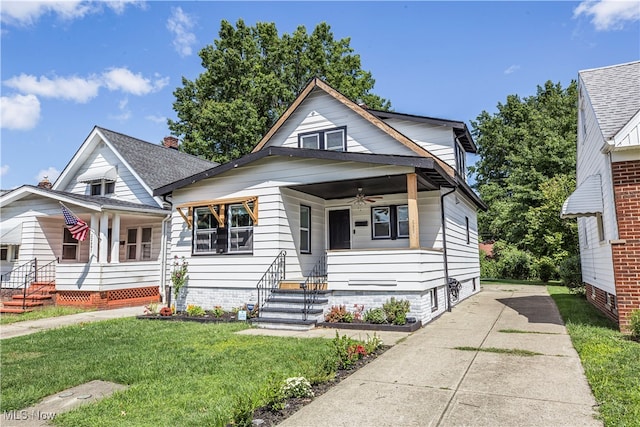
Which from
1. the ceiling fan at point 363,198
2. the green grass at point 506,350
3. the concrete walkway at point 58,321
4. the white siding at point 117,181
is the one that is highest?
the white siding at point 117,181

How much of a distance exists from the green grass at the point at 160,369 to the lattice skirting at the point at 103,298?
15.2 ft

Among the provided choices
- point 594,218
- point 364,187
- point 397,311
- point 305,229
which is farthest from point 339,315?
point 594,218

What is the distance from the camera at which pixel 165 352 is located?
278 inches

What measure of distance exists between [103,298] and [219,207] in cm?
585

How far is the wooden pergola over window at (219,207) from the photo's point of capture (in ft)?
38.0

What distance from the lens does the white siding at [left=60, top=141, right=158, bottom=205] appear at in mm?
16547

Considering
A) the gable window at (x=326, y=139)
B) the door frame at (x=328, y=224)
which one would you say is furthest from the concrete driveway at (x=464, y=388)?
the gable window at (x=326, y=139)

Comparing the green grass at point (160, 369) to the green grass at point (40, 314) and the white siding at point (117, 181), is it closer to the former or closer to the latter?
the green grass at point (40, 314)

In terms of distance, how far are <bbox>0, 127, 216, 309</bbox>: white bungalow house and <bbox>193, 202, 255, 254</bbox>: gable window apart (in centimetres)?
393

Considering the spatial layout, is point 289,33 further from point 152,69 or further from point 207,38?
point 152,69

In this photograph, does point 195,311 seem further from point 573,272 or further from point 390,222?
point 573,272

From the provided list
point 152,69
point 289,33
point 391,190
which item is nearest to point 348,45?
point 289,33

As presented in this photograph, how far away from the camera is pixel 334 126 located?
13.4 meters

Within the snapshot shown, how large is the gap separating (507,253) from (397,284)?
71.9ft
